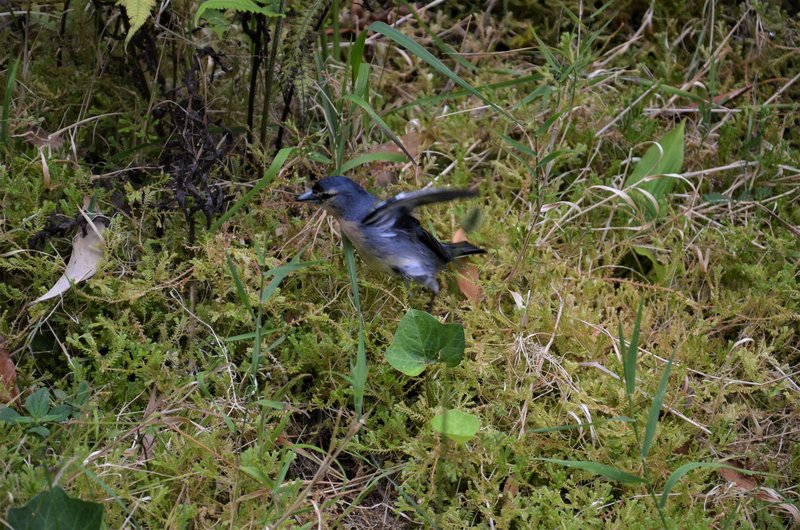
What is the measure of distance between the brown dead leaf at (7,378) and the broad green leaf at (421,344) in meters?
1.52

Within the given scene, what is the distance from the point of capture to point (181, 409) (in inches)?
136

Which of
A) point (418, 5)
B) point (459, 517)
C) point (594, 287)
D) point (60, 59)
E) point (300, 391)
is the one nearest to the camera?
point (459, 517)

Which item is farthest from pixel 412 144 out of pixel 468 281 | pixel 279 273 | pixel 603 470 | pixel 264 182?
pixel 603 470

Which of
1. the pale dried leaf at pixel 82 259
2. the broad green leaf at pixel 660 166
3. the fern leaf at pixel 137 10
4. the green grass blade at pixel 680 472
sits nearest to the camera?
the green grass blade at pixel 680 472

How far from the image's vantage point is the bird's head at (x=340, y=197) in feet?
13.2

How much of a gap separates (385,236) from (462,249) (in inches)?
15.4

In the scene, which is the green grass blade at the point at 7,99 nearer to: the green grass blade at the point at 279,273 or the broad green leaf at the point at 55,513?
the green grass blade at the point at 279,273

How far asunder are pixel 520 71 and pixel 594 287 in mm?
1720

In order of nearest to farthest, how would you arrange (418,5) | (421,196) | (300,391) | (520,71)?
(421,196) < (300,391) < (520,71) < (418,5)

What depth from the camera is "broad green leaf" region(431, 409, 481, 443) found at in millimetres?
3279

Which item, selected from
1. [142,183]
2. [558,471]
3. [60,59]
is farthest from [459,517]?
[60,59]

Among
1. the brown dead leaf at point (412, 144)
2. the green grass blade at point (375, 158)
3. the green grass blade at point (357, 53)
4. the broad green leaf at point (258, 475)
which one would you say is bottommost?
the broad green leaf at point (258, 475)

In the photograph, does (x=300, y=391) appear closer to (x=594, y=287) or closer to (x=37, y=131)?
(x=594, y=287)

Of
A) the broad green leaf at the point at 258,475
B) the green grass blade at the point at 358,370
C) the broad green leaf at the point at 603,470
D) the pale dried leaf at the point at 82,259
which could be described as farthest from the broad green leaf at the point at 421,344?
the pale dried leaf at the point at 82,259
